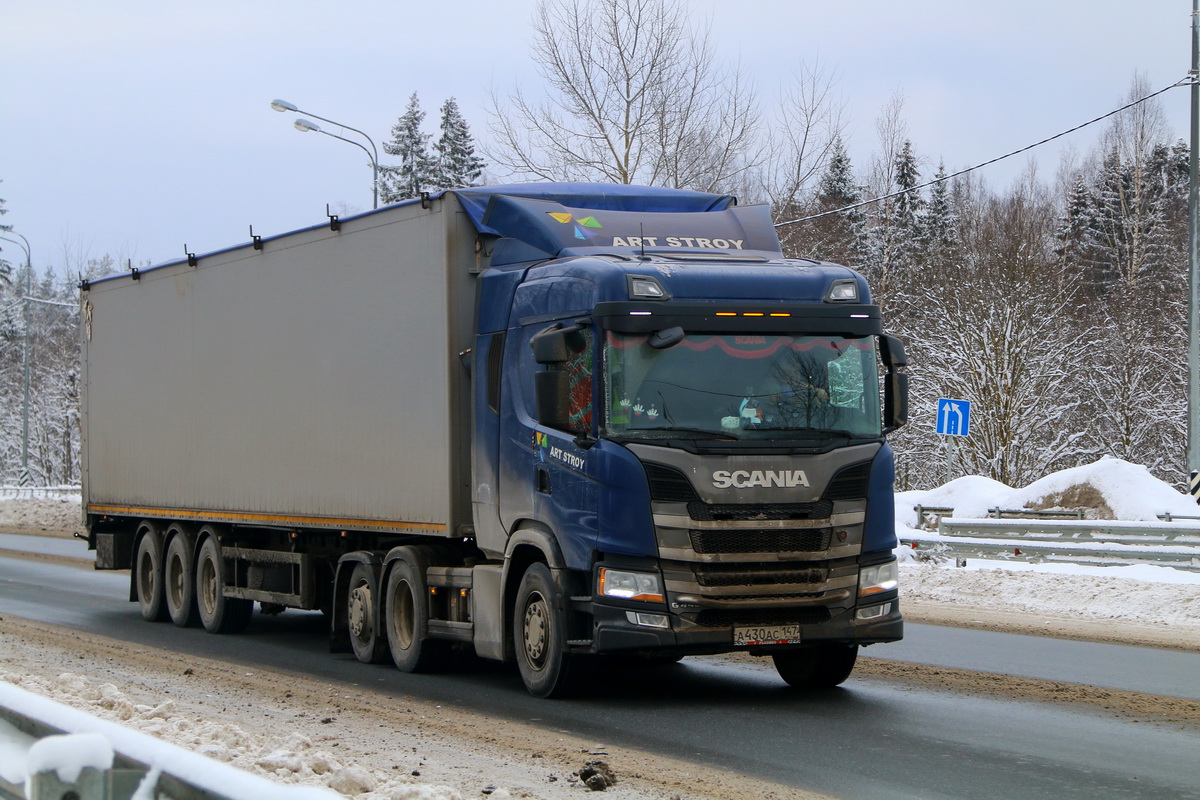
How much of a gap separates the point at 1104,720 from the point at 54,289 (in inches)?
5240

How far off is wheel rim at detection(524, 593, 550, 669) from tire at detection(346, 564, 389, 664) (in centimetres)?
260

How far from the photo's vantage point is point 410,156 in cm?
7819

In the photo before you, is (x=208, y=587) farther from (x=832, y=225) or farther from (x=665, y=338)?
(x=832, y=225)

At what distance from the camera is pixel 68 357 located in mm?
77625

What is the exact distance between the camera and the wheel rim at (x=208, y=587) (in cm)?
1582

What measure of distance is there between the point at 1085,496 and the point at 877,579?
18099mm

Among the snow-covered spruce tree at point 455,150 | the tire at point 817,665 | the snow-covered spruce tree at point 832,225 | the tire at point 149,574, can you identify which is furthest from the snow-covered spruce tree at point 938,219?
the tire at point 817,665

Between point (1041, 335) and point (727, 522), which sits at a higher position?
point (1041, 335)

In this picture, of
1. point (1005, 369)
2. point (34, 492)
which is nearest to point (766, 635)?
point (1005, 369)

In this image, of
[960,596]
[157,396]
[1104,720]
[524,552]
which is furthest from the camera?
→ [960,596]

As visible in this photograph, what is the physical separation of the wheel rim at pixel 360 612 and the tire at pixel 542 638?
2.62m

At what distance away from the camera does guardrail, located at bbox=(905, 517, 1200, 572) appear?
19.1 meters

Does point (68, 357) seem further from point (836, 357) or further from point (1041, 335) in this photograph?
point (836, 357)

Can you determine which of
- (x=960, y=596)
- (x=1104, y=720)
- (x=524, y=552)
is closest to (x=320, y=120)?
(x=960, y=596)
